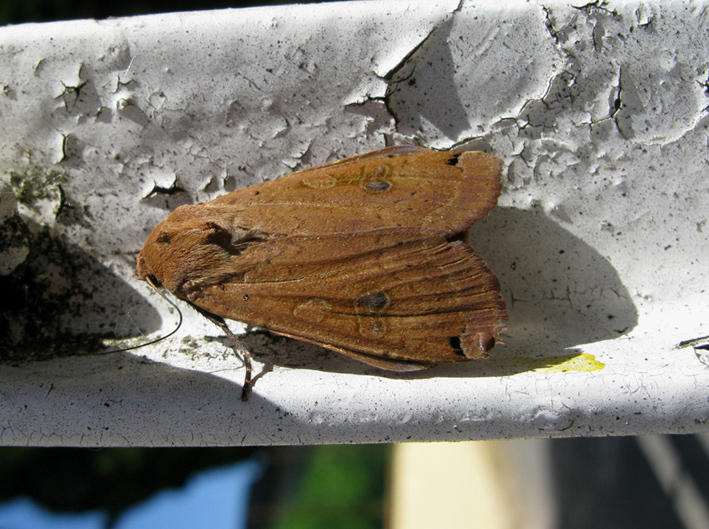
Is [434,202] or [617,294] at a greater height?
[434,202]

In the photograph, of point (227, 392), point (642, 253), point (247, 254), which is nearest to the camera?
point (227, 392)

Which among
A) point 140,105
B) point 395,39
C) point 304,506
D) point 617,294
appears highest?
point 395,39

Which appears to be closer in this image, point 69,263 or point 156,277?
point 156,277

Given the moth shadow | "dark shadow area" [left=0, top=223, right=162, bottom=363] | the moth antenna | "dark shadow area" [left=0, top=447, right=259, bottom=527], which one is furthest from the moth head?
"dark shadow area" [left=0, top=447, right=259, bottom=527]

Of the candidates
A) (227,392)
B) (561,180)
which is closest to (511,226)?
(561,180)

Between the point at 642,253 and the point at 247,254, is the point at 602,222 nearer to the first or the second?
the point at 642,253

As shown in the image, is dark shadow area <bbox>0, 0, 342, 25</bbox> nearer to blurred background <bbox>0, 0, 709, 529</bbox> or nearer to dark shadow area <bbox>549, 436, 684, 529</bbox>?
blurred background <bbox>0, 0, 709, 529</bbox>

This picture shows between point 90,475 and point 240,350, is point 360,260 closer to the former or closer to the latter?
point 240,350

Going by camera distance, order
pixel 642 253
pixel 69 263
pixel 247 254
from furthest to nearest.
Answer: pixel 69 263 → pixel 642 253 → pixel 247 254
